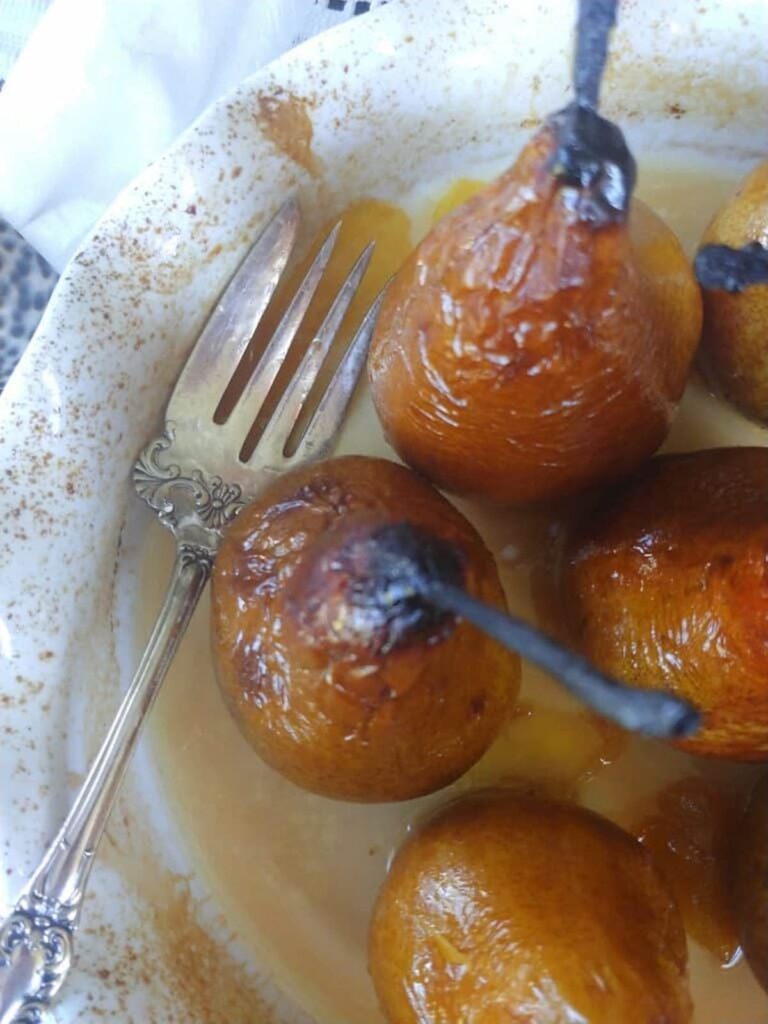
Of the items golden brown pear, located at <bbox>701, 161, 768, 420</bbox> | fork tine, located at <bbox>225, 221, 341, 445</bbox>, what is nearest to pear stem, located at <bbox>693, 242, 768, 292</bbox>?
golden brown pear, located at <bbox>701, 161, 768, 420</bbox>

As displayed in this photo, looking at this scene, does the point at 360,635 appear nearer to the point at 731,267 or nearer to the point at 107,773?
the point at 107,773

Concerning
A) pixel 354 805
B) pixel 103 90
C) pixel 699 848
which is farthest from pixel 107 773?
pixel 103 90

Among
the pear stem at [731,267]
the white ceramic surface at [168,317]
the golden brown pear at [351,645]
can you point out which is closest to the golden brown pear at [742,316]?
the pear stem at [731,267]

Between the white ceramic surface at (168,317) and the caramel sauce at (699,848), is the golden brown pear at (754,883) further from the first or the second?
the white ceramic surface at (168,317)

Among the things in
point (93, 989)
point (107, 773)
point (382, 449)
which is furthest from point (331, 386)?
point (93, 989)

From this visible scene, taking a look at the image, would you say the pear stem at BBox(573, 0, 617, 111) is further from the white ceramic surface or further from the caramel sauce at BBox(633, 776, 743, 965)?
the caramel sauce at BBox(633, 776, 743, 965)

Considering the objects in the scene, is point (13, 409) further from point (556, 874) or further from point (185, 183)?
point (556, 874)
